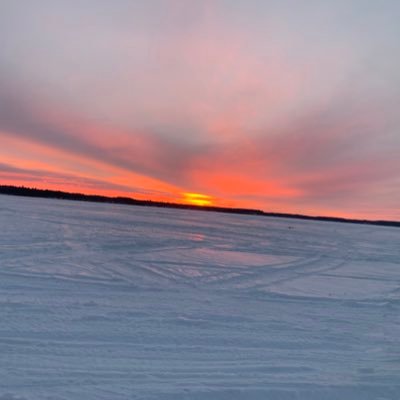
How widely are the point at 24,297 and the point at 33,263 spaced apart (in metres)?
3.18

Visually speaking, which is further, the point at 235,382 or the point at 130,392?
the point at 235,382

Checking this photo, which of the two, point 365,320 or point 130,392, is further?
point 365,320

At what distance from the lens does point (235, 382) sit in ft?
13.0

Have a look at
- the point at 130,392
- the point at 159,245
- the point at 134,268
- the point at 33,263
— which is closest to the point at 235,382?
the point at 130,392

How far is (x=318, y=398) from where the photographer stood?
3.80m

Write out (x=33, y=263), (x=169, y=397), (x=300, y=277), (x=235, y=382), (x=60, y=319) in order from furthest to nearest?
(x=300, y=277)
(x=33, y=263)
(x=60, y=319)
(x=235, y=382)
(x=169, y=397)

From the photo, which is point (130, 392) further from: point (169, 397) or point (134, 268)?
point (134, 268)

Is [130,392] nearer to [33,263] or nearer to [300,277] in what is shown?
[33,263]

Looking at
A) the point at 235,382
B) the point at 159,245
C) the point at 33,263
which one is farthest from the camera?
the point at 159,245

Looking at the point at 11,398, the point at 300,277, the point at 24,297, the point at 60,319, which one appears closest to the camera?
the point at 11,398

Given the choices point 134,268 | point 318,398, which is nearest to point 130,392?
point 318,398

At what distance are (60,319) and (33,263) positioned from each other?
4458 millimetres

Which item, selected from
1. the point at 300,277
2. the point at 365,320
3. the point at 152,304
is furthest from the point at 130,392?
the point at 300,277

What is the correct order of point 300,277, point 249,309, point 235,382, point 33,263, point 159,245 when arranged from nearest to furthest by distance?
point 235,382, point 249,309, point 33,263, point 300,277, point 159,245
